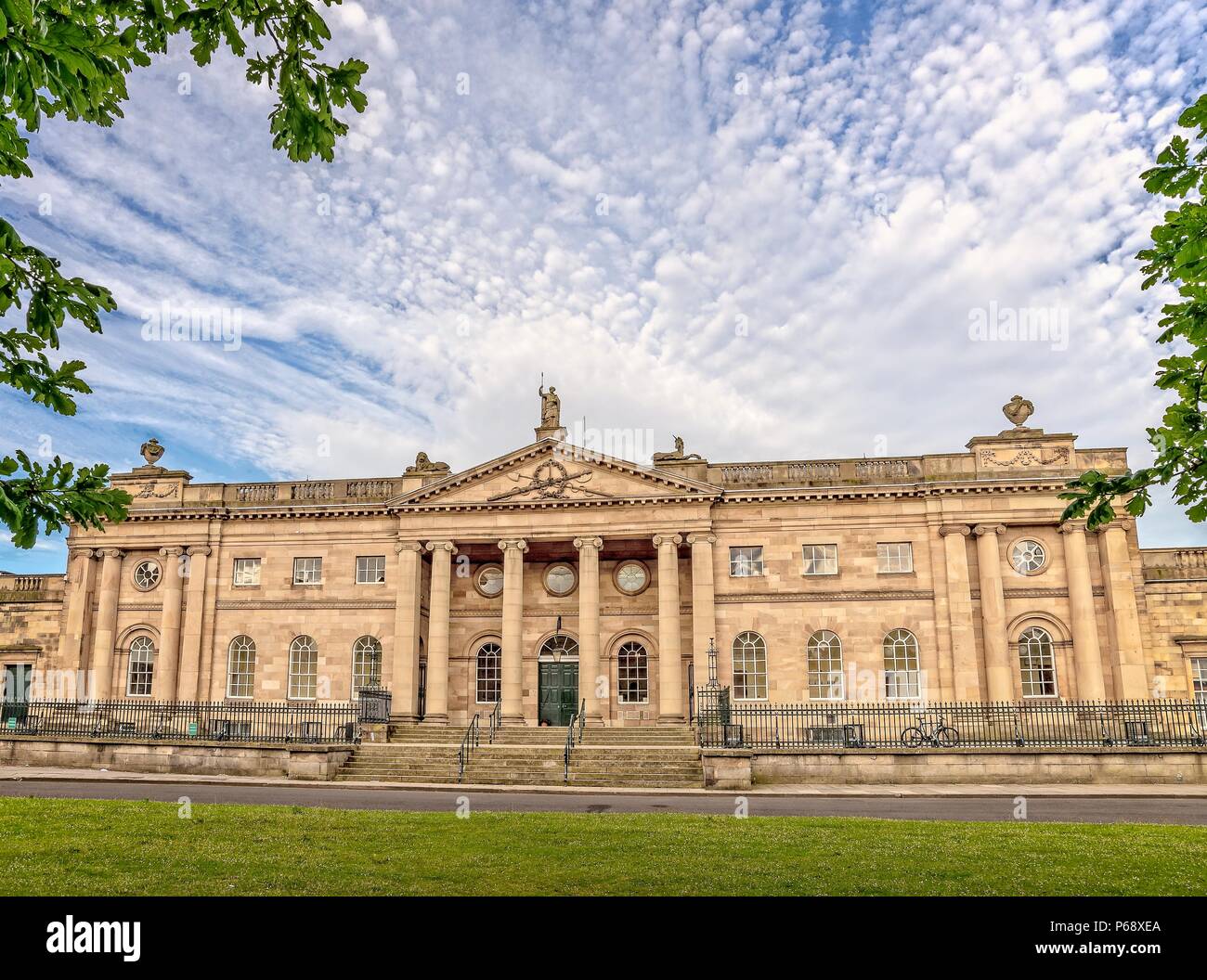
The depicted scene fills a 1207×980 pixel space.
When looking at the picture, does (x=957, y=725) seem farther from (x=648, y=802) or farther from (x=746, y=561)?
(x=648, y=802)

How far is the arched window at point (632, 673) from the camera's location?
34.8 metres

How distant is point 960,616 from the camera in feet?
106

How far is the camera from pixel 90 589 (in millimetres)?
37781

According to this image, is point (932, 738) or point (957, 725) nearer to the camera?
point (932, 738)

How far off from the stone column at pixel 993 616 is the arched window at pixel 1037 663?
64 cm

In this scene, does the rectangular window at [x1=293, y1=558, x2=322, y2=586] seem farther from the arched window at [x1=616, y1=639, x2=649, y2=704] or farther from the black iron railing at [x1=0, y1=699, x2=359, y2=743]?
the arched window at [x1=616, y1=639, x2=649, y2=704]

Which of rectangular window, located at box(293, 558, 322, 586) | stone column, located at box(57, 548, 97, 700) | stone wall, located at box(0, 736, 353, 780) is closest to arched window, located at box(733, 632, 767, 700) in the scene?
stone wall, located at box(0, 736, 353, 780)

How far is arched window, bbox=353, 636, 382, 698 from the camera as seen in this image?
3512cm

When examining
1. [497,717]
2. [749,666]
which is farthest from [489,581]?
[749,666]

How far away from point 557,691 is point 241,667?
41.0 ft

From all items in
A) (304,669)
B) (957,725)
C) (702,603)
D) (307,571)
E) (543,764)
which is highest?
(307,571)

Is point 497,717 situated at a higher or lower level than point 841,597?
lower
